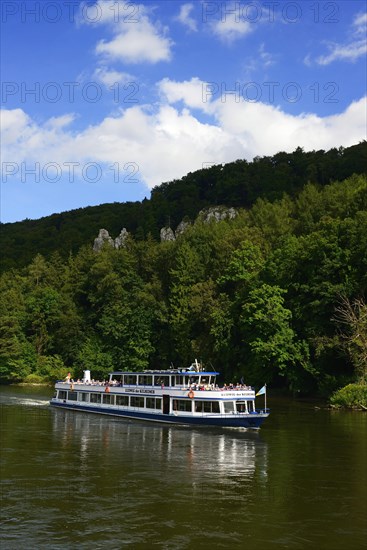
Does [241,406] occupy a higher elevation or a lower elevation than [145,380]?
lower

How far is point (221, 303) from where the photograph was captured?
107 meters

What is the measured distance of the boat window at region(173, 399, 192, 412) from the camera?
201 ft

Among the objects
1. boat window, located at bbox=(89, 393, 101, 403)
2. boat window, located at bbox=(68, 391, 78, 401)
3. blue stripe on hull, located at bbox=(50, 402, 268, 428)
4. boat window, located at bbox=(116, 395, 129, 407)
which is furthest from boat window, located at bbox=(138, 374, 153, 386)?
boat window, located at bbox=(68, 391, 78, 401)

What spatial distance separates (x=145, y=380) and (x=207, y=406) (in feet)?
36.5

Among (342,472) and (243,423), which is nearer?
(342,472)

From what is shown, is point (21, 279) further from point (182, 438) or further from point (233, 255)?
point (182, 438)

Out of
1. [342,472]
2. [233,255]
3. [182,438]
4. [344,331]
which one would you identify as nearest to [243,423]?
[182,438]

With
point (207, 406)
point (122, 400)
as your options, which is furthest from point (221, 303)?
point (207, 406)

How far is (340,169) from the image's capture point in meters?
189

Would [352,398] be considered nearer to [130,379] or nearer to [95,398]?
[130,379]

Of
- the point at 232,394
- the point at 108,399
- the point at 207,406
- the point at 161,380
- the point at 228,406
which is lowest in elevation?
the point at 108,399

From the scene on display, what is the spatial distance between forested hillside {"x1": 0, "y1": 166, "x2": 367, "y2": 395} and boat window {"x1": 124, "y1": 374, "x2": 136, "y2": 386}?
72.4 feet

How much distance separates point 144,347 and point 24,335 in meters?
36.8

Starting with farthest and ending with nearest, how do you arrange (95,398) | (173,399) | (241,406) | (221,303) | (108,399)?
(221,303) → (95,398) → (108,399) → (173,399) → (241,406)
